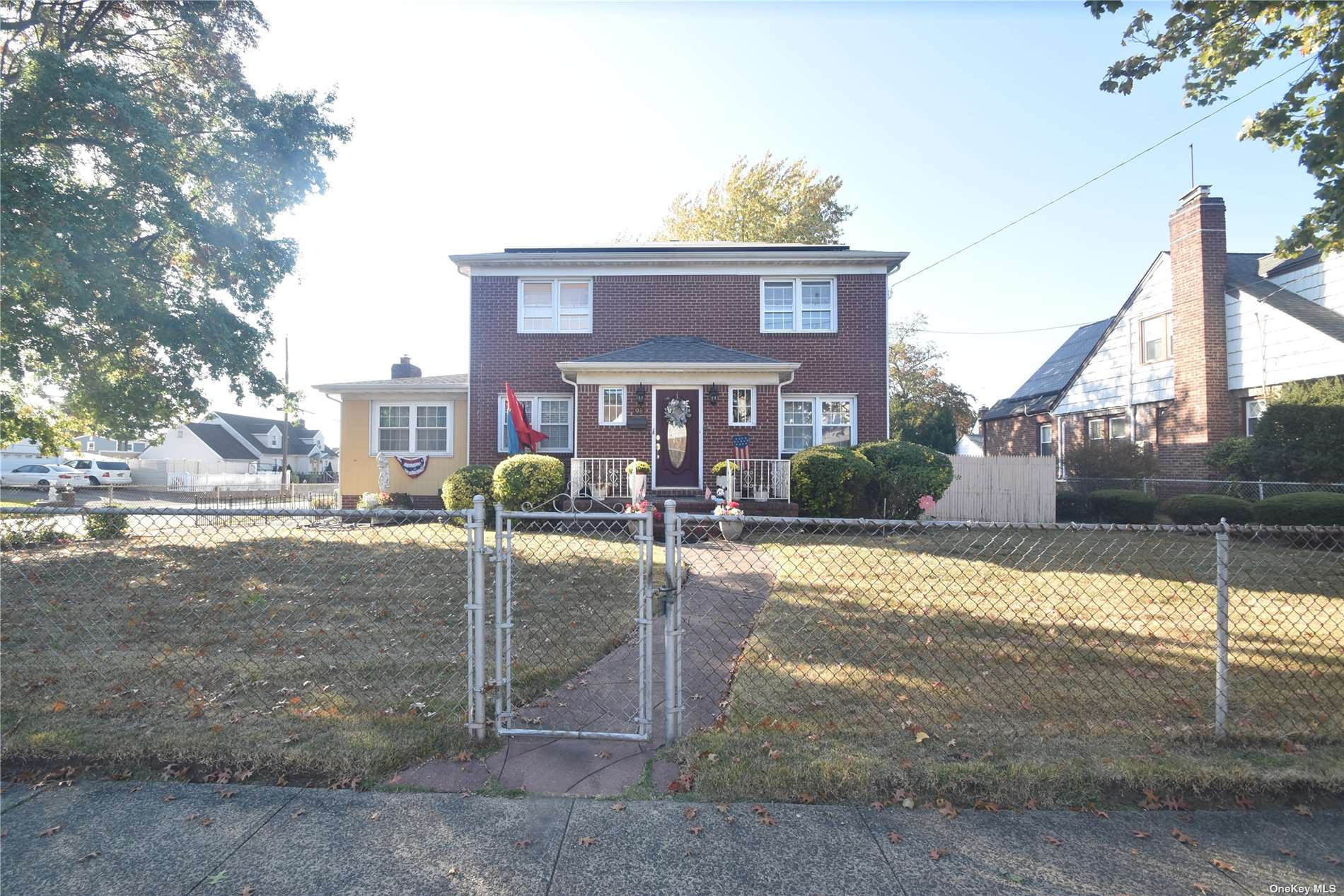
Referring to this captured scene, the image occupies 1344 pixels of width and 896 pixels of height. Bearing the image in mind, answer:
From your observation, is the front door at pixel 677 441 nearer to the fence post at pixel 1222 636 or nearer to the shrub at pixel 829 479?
the shrub at pixel 829 479

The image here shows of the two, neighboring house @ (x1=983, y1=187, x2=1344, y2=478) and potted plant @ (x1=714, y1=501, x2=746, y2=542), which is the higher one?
neighboring house @ (x1=983, y1=187, x2=1344, y2=478)

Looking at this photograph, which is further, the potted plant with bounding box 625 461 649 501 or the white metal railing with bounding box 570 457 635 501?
the white metal railing with bounding box 570 457 635 501

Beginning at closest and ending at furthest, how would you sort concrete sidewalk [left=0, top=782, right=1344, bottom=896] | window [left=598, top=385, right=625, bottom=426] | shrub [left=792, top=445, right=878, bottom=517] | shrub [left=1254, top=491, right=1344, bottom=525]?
concrete sidewalk [left=0, top=782, right=1344, bottom=896]
shrub [left=1254, top=491, right=1344, bottom=525]
shrub [left=792, top=445, right=878, bottom=517]
window [left=598, top=385, right=625, bottom=426]

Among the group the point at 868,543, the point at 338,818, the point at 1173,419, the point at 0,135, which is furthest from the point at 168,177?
the point at 1173,419

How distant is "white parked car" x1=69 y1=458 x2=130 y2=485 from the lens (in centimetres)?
3709

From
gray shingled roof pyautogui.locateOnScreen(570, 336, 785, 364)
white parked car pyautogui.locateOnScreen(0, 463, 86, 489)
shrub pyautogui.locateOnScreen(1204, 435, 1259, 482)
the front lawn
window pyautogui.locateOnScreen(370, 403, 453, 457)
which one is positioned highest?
gray shingled roof pyautogui.locateOnScreen(570, 336, 785, 364)

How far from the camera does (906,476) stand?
46.8 ft

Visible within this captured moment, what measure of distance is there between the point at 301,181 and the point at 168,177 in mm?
2661

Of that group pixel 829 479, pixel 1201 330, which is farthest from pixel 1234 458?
pixel 829 479

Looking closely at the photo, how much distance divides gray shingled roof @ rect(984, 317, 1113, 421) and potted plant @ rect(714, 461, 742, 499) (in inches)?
617

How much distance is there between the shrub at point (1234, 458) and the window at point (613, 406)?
47.4ft

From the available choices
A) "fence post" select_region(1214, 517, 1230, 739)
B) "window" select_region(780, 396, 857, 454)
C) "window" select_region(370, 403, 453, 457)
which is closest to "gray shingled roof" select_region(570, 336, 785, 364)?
"window" select_region(780, 396, 857, 454)

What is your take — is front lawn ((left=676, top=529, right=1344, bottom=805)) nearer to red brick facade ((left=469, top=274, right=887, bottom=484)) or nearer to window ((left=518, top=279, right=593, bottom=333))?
red brick facade ((left=469, top=274, right=887, bottom=484))

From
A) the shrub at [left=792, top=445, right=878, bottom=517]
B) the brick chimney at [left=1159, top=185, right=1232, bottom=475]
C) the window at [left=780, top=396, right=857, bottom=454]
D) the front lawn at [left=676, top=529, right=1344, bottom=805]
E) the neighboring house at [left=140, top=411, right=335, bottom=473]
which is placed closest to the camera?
the front lawn at [left=676, top=529, right=1344, bottom=805]
